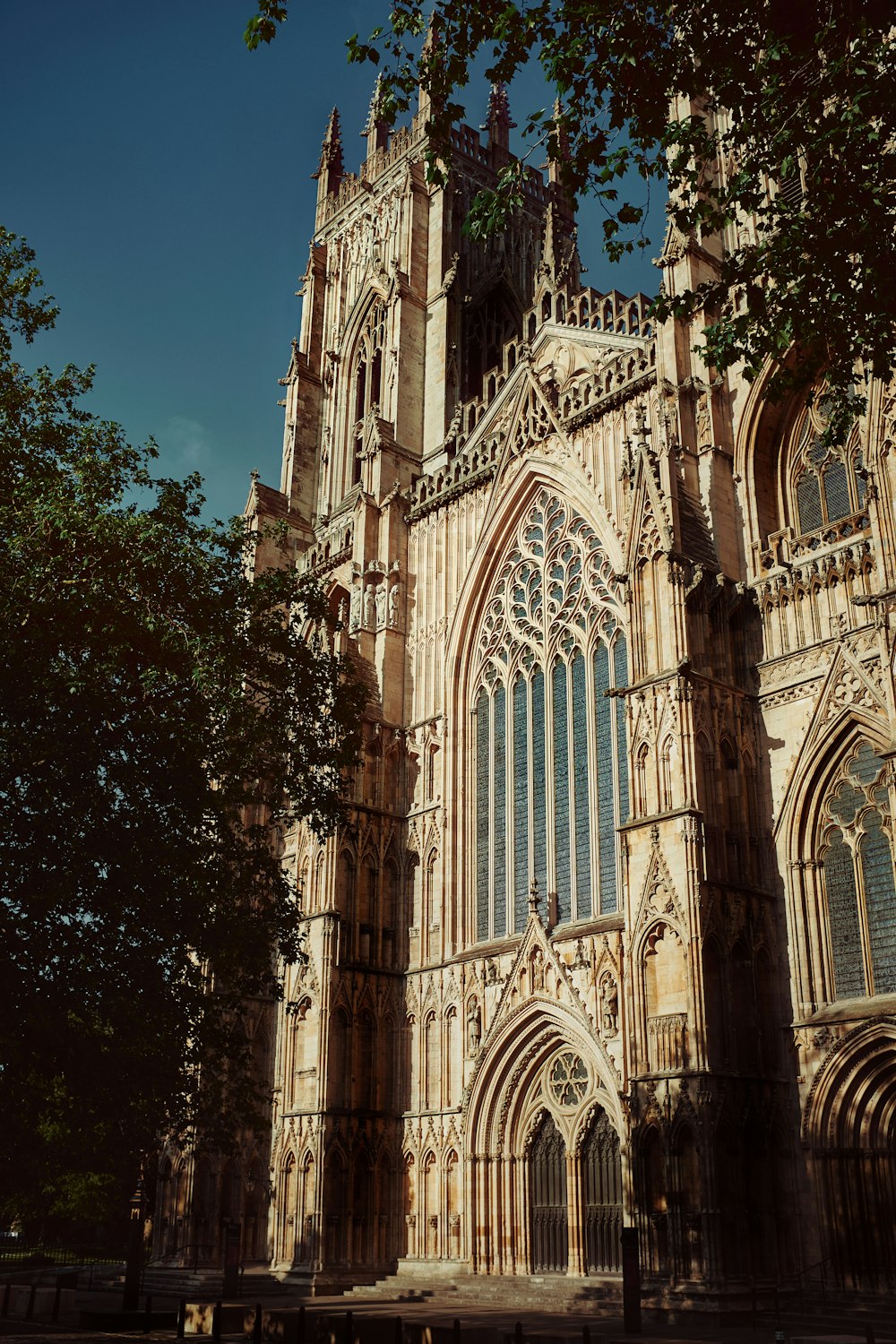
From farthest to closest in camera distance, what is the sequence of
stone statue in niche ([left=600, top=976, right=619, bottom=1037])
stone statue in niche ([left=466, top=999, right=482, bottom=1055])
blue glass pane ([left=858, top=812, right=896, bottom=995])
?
stone statue in niche ([left=466, top=999, right=482, bottom=1055]) < stone statue in niche ([left=600, top=976, right=619, bottom=1037]) < blue glass pane ([left=858, top=812, right=896, bottom=995])

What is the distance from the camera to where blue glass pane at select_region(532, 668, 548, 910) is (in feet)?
88.0

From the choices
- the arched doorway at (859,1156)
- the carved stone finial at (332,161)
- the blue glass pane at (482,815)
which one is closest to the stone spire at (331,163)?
the carved stone finial at (332,161)

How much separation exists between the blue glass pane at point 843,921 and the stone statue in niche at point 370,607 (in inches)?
552

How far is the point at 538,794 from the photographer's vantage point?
1084 inches

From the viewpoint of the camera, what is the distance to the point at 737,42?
15047 mm

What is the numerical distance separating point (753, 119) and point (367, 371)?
26.6 meters

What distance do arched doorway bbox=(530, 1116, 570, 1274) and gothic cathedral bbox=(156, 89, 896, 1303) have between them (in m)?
0.07

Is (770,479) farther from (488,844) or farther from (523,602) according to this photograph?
(488,844)

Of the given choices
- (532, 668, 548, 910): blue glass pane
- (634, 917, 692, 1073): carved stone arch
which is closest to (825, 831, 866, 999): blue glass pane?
(634, 917, 692, 1073): carved stone arch

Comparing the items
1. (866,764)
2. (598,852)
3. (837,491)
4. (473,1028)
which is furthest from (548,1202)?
(837,491)

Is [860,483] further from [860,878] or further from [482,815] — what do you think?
[482,815]

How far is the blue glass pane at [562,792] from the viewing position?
26141 mm

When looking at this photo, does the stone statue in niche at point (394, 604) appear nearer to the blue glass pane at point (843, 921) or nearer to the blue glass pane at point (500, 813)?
the blue glass pane at point (500, 813)

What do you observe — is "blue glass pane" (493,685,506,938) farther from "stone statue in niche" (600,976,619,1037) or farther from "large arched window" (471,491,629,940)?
"stone statue in niche" (600,976,619,1037)
